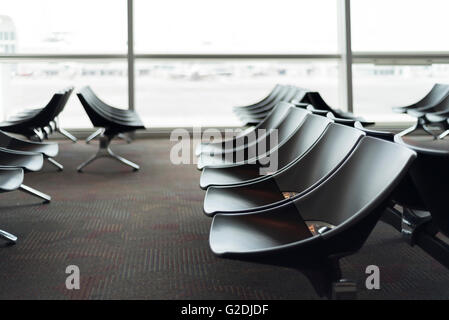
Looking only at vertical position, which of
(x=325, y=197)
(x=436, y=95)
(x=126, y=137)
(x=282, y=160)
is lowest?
(x=325, y=197)

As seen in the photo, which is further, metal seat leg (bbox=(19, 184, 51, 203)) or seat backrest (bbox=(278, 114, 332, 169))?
metal seat leg (bbox=(19, 184, 51, 203))

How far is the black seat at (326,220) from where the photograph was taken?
1836 mm

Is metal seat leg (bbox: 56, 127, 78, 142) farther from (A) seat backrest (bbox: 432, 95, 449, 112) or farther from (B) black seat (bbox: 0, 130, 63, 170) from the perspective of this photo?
(A) seat backrest (bbox: 432, 95, 449, 112)

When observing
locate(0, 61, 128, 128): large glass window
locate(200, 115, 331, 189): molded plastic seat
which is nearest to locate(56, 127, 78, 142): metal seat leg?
locate(0, 61, 128, 128): large glass window

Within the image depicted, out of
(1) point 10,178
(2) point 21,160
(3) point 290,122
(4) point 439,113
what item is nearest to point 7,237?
(1) point 10,178

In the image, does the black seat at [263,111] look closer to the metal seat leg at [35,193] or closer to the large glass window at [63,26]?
the metal seat leg at [35,193]

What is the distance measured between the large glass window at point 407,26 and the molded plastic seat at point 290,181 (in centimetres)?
640

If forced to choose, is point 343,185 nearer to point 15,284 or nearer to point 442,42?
point 15,284

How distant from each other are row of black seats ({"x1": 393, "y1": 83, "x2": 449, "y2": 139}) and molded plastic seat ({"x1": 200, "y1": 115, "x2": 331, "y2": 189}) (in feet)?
14.9

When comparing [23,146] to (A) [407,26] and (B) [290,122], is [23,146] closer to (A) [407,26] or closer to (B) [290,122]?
(B) [290,122]

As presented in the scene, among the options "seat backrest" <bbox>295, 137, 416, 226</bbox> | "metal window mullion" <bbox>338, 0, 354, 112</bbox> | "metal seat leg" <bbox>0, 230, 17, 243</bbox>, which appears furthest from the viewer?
"metal window mullion" <bbox>338, 0, 354, 112</bbox>

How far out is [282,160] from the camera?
10.7 ft

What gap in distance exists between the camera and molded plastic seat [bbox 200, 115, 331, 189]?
2930 mm

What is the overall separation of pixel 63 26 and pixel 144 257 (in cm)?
621
